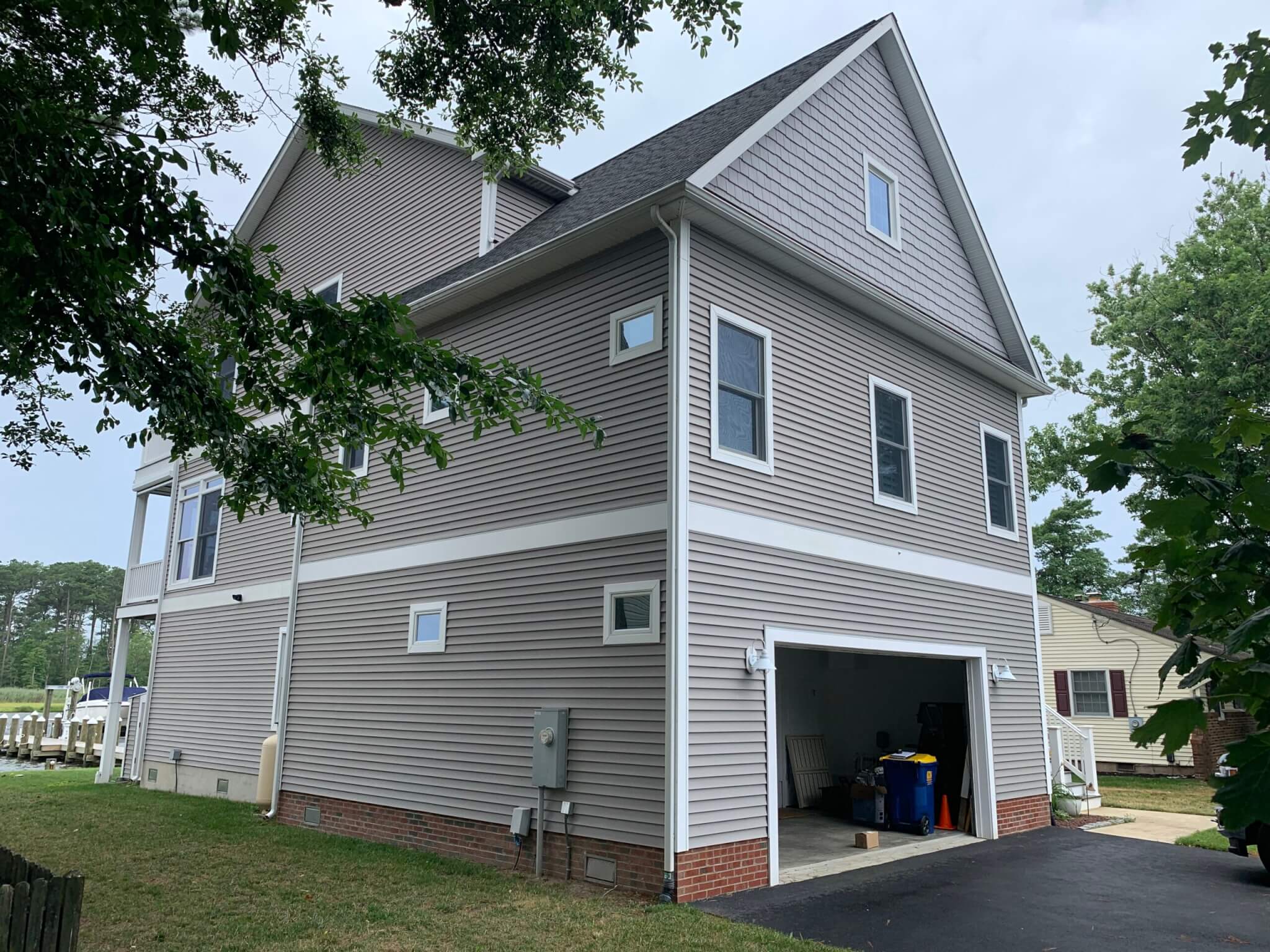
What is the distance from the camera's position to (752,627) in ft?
29.5

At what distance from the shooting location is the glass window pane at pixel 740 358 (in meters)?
9.39

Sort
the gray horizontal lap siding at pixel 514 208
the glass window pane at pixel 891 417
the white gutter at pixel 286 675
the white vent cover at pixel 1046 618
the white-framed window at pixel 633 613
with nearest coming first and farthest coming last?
the white-framed window at pixel 633 613 < the glass window pane at pixel 891 417 < the white gutter at pixel 286 675 < the gray horizontal lap siding at pixel 514 208 < the white vent cover at pixel 1046 618

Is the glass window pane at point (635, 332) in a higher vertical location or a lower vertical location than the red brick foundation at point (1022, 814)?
higher

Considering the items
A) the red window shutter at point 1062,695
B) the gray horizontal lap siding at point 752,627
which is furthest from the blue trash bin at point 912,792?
the red window shutter at point 1062,695

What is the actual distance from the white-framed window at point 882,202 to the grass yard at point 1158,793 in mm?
9381

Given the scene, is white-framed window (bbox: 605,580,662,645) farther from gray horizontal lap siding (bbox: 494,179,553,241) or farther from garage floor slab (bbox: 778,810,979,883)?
gray horizontal lap siding (bbox: 494,179,553,241)

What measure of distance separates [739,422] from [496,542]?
9.69 ft

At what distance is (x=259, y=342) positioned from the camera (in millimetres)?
7992

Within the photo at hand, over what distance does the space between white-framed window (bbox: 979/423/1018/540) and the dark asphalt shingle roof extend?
552 cm

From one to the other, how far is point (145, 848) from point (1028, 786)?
1096cm

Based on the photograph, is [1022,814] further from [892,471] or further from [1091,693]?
[1091,693]

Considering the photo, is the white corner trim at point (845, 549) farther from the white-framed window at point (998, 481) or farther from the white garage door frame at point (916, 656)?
the white garage door frame at point (916, 656)

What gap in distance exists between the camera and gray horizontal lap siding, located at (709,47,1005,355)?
10.3 metres

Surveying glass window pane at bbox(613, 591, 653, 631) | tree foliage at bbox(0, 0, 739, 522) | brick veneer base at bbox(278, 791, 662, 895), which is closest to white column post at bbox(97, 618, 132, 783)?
brick veneer base at bbox(278, 791, 662, 895)
